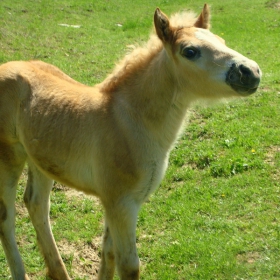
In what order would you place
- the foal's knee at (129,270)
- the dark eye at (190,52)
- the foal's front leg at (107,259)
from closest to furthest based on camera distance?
the dark eye at (190,52) < the foal's knee at (129,270) < the foal's front leg at (107,259)

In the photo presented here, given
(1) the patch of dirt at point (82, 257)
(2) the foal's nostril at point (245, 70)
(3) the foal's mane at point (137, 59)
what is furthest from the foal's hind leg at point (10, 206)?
(2) the foal's nostril at point (245, 70)

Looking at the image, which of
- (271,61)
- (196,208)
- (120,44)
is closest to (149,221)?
(196,208)

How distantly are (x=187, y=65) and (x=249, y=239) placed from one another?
214 centimetres

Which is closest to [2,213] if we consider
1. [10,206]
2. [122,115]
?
[10,206]

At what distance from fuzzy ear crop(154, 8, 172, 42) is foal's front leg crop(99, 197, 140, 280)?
1.30 metres

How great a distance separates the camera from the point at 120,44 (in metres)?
12.3

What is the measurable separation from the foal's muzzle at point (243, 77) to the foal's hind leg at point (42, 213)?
7.03 ft

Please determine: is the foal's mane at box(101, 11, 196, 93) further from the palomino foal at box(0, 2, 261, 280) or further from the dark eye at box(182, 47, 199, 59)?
the dark eye at box(182, 47, 199, 59)

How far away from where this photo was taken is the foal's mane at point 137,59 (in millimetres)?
3803

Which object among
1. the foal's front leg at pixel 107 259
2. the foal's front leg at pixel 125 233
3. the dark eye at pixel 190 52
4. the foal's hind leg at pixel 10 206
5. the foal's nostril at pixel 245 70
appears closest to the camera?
the foal's nostril at pixel 245 70

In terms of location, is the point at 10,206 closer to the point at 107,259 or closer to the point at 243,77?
the point at 107,259

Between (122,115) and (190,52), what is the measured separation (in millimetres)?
743

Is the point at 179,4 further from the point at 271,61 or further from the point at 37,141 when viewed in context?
the point at 37,141

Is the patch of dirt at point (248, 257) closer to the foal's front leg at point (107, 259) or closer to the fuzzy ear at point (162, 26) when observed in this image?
the foal's front leg at point (107, 259)
